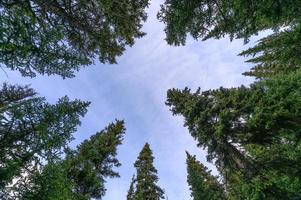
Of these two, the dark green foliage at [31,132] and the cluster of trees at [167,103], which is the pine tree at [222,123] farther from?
the dark green foliage at [31,132]

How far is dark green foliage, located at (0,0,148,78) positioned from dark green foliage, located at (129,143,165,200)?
40.2ft

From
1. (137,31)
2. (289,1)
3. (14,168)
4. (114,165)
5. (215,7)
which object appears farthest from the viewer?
(114,165)

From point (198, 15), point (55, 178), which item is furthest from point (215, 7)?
point (55, 178)

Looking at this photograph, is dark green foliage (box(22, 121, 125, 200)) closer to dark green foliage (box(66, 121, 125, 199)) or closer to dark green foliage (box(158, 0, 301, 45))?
dark green foliage (box(66, 121, 125, 199))

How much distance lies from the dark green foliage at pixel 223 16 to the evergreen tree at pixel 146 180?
12988 millimetres

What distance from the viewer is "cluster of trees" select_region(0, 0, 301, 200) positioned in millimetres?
8312

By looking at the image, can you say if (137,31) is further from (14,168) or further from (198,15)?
(14,168)

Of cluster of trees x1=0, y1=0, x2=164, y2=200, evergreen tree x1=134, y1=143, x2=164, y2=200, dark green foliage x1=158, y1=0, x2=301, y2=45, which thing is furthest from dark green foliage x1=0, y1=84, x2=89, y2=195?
evergreen tree x1=134, y1=143, x2=164, y2=200

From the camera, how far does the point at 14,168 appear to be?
25.3 feet

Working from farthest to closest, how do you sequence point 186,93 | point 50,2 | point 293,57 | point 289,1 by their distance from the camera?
point 186,93, point 293,57, point 50,2, point 289,1

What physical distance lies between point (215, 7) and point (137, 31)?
3.95 metres

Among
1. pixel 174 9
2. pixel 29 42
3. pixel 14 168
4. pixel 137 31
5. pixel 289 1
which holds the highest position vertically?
pixel 137 31

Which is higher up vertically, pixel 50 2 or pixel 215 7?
pixel 215 7

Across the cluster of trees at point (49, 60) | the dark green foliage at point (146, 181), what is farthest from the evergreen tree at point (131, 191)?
the cluster of trees at point (49, 60)
